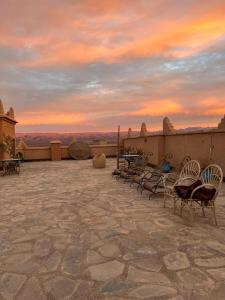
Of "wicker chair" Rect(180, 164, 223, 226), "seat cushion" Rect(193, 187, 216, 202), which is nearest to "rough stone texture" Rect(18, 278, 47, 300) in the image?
→ "wicker chair" Rect(180, 164, 223, 226)

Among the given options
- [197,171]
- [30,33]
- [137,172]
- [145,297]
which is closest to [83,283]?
[145,297]

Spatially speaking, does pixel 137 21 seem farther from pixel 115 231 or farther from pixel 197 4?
pixel 115 231

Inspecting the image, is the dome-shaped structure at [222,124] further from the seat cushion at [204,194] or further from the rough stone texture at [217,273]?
the rough stone texture at [217,273]

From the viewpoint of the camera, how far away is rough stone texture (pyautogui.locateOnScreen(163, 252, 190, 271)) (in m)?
3.50

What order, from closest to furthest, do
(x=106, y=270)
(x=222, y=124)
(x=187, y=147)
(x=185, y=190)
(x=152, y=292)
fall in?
(x=152, y=292)
(x=106, y=270)
(x=185, y=190)
(x=222, y=124)
(x=187, y=147)

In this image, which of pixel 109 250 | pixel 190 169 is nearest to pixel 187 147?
pixel 190 169

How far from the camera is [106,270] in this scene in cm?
346

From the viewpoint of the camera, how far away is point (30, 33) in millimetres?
10102

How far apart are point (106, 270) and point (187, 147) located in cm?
979

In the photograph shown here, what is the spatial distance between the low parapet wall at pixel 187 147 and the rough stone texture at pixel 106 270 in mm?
7842

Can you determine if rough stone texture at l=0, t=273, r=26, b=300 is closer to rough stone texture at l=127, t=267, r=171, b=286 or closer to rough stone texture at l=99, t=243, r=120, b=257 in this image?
rough stone texture at l=99, t=243, r=120, b=257

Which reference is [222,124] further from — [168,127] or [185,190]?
[185,190]

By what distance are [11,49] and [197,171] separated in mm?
10839

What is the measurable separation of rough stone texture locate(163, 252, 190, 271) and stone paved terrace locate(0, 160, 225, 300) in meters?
0.01
